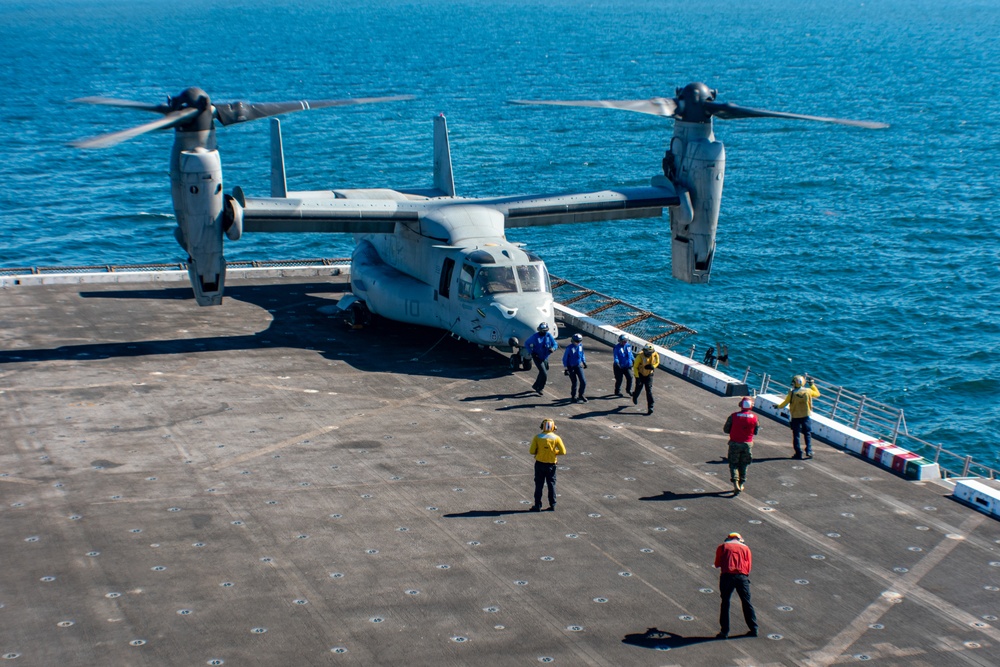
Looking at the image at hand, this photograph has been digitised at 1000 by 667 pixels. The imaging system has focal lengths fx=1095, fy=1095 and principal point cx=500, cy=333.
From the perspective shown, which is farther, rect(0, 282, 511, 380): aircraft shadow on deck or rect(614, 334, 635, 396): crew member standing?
rect(0, 282, 511, 380): aircraft shadow on deck

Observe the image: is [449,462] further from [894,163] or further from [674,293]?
[894,163]

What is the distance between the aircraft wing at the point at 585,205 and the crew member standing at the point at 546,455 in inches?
611

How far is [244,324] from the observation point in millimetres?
35938

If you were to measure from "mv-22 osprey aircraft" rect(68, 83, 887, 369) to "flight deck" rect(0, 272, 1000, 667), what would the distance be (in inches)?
83.3

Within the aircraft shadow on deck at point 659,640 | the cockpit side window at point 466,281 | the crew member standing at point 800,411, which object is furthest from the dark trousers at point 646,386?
the aircraft shadow on deck at point 659,640

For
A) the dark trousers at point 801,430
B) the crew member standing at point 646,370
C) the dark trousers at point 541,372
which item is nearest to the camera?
the dark trousers at point 801,430

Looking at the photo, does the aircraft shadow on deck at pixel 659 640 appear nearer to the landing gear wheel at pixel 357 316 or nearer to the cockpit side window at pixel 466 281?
the cockpit side window at pixel 466 281

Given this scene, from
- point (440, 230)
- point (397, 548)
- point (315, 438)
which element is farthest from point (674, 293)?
point (397, 548)

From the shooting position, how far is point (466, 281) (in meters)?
32.3

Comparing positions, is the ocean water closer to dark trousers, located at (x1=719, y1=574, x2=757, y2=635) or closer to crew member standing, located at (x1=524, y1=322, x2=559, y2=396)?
crew member standing, located at (x1=524, y1=322, x2=559, y2=396)

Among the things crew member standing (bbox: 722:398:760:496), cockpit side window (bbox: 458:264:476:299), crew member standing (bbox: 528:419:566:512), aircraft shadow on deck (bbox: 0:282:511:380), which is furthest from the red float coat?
cockpit side window (bbox: 458:264:476:299)

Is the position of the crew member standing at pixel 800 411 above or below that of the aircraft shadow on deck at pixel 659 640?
above

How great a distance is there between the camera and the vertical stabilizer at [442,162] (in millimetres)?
41156

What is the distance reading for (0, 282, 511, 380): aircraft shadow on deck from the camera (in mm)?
31969
